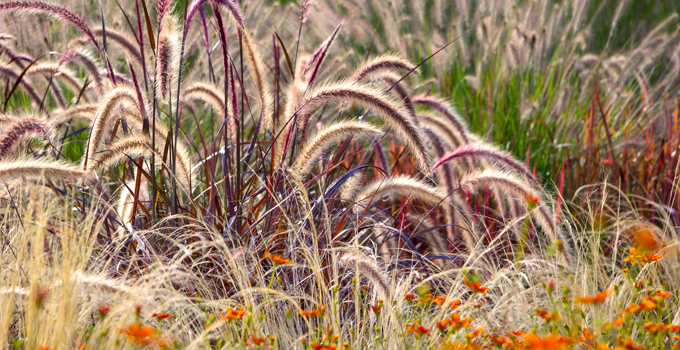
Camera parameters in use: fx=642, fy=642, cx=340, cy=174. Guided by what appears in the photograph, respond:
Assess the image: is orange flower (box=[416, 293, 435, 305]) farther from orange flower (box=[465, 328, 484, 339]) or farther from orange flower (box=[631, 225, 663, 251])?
orange flower (box=[631, 225, 663, 251])

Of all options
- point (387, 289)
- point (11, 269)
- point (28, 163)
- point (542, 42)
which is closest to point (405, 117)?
point (387, 289)

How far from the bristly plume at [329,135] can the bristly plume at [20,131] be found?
1.12 m

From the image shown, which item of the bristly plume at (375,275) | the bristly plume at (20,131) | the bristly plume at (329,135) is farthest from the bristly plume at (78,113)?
the bristly plume at (375,275)

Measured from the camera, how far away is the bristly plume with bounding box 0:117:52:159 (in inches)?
106

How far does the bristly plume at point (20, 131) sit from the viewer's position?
8.84ft

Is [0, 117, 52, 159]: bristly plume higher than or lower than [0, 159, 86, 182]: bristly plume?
higher

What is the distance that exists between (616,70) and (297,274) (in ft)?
15.9

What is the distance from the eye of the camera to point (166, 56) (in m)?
2.66

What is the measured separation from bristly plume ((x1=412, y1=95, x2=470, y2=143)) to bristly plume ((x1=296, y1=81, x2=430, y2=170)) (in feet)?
2.47

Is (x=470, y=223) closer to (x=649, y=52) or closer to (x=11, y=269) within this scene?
(x=11, y=269)

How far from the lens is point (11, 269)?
2561 millimetres

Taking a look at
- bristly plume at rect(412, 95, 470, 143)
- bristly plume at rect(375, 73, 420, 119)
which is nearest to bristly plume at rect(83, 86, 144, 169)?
bristly plume at rect(375, 73, 420, 119)

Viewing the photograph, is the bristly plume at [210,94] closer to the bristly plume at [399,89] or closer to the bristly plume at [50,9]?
the bristly plume at [50,9]

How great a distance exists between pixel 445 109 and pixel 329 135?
41.5 inches
